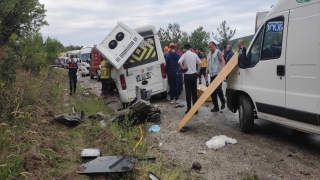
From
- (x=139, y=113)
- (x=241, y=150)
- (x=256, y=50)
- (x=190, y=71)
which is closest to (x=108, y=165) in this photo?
(x=241, y=150)

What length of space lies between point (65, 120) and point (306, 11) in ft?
17.3

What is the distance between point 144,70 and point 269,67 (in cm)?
495

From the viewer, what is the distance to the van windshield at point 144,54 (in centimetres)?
933

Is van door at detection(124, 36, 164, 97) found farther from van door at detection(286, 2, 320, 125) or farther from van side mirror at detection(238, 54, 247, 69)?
van door at detection(286, 2, 320, 125)

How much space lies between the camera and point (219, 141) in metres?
5.45

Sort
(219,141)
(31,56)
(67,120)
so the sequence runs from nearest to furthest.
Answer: (219,141), (67,120), (31,56)

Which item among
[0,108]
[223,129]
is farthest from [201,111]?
[0,108]

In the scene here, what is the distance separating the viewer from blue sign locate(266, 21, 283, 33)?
4.92 meters

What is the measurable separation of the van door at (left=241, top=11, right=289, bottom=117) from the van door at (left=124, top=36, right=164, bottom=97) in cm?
422

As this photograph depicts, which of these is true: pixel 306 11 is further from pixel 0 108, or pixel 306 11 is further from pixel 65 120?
pixel 0 108

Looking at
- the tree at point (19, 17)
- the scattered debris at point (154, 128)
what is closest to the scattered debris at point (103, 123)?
the scattered debris at point (154, 128)

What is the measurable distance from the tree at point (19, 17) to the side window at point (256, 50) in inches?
575

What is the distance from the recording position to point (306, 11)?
4340mm

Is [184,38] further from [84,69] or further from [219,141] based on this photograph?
[219,141]
